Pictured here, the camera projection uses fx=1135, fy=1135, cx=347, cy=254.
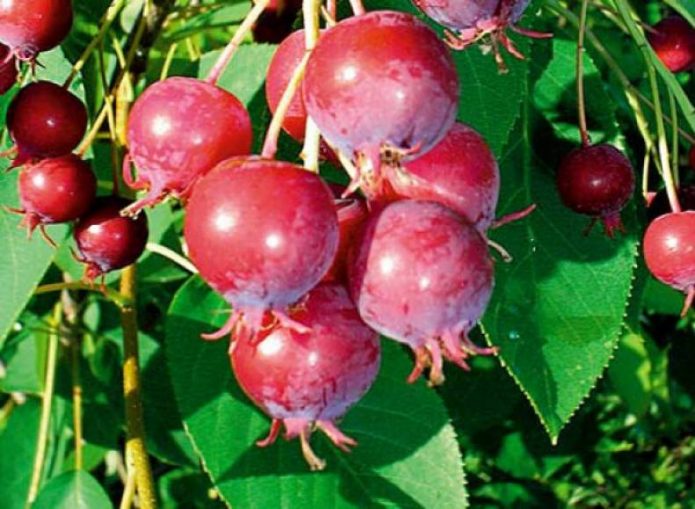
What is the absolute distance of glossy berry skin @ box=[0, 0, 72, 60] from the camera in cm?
85

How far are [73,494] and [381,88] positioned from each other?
984mm

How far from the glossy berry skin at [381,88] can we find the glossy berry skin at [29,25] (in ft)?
1.10

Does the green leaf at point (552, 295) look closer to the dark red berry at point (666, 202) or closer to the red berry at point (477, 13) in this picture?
the dark red berry at point (666, 202)

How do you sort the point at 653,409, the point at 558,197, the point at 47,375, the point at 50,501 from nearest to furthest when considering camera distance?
the point at 558,197 → the point at 50,501 → the point at 47,375 → the point at 653,409

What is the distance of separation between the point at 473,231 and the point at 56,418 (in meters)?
1.27

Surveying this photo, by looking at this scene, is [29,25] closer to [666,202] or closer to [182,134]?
[182,134]

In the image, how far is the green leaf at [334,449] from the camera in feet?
3.53

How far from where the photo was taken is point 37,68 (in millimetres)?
1105

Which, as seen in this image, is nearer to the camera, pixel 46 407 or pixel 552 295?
pixel 552 295

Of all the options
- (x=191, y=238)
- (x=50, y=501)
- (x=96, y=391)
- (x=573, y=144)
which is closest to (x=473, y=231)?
→ (x=191, y=238)

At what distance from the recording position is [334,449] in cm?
111

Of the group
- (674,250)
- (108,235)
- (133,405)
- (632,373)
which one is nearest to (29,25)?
(108,235)

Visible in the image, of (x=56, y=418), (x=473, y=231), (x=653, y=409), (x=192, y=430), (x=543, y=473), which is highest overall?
(x=473, y=231)

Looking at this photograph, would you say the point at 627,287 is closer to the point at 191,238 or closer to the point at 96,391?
the point at 191,238
